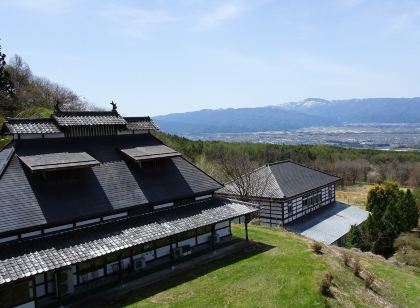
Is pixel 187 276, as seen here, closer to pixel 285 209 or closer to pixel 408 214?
pixel 285 209

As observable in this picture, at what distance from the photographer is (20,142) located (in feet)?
62.2

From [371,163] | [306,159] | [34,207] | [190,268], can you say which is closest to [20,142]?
[34,207]

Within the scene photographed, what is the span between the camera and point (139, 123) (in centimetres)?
2427

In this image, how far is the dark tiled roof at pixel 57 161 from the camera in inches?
688

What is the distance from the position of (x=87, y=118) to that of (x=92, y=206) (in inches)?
234

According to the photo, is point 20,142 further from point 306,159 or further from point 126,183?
point 306,159

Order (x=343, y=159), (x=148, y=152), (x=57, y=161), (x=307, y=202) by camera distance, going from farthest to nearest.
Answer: (x=343, y=159) → (x=307, y=202) → (x=148, y=152) → (x=57, y=161)

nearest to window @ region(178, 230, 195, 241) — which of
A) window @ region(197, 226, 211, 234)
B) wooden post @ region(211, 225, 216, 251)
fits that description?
window @ region(197, 226, 211, 234)

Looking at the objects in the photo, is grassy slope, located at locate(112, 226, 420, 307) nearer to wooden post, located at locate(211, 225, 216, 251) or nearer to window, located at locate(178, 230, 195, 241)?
wooden post, located at locate(211, 225, 216, 251)

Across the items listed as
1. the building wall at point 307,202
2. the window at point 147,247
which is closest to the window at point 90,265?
the window at point 147,247

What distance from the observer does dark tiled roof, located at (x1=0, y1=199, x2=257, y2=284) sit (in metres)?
14.3

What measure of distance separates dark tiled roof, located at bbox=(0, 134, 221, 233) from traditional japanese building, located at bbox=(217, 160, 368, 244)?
38.0 feet

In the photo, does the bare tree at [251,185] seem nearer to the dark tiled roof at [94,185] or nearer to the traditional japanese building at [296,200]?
the traditional japanese building at [296,200]

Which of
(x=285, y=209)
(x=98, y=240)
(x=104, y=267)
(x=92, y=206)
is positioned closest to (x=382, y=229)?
(x=285, y=209)
